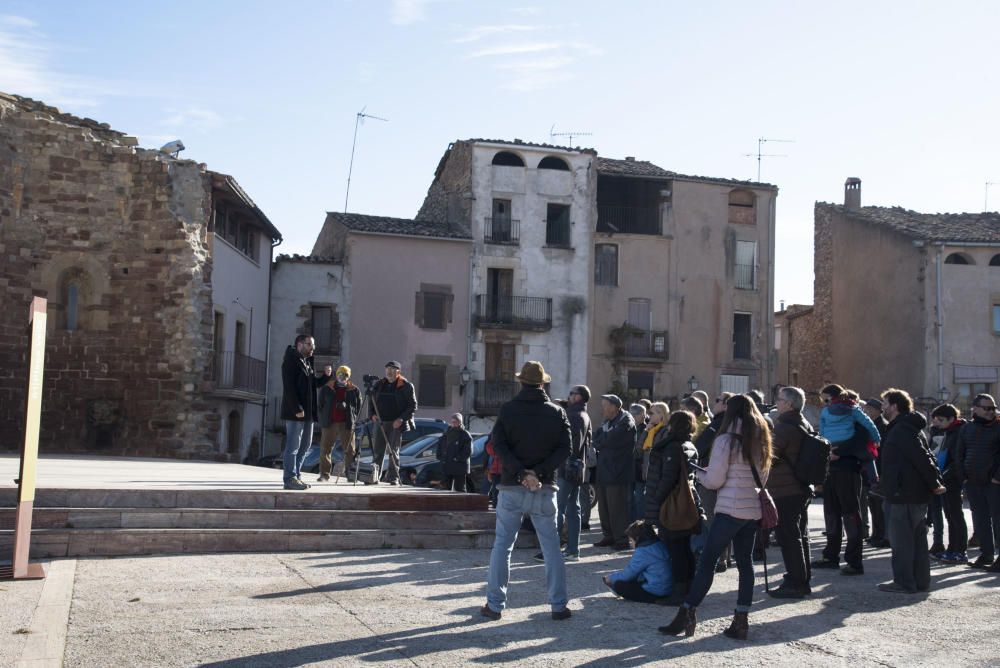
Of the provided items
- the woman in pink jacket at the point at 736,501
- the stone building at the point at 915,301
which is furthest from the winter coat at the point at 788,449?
the stone building at the point at 915,301

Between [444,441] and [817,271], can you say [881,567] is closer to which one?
[444,441]

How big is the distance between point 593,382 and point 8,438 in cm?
2093

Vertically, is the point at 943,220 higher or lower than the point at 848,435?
higher

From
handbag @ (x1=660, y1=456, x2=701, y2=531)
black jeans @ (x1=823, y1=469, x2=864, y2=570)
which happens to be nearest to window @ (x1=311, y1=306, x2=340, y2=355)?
black jeans @ (x1=823, y1=469, x2=864, y2=570)

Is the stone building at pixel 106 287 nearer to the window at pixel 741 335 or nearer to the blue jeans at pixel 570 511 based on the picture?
the blue jeans at pixel 570 511

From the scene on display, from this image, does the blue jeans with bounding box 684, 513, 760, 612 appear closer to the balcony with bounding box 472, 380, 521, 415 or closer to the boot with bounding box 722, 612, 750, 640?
the boot with bounding box 722, 612, 750, 640

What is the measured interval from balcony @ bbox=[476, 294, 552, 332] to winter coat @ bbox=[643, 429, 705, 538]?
2915cm

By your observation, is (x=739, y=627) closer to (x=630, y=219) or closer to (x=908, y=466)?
(x=908, y=466)

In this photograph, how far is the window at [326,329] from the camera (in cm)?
3631

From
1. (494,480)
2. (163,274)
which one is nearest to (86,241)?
(163,274)

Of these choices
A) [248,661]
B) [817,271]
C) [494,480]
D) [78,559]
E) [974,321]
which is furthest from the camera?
[817,271]

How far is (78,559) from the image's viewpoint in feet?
31.4

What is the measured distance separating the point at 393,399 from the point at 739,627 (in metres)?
7.75

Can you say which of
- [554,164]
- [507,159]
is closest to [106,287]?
[507,159]
